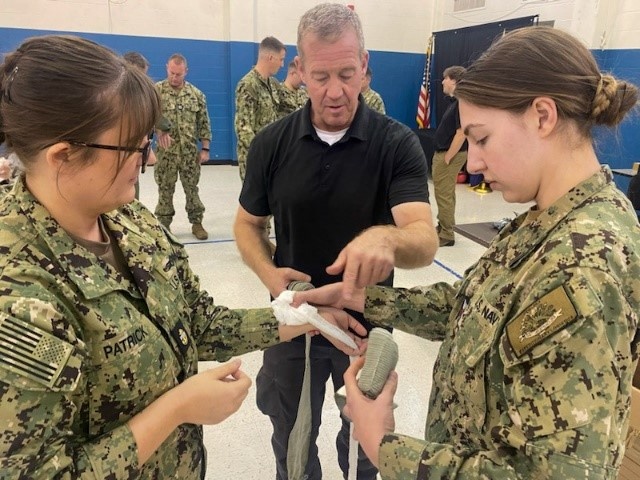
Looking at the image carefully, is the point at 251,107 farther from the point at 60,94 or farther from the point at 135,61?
the point at 60,94

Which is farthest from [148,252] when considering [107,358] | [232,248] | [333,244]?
[232,248]

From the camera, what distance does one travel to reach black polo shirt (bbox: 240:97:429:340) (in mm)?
1574

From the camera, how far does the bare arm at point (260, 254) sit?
154cm

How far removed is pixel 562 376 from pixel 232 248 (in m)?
4.13

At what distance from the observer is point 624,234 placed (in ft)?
2.56

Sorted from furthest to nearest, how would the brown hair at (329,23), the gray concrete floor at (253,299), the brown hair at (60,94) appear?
the gray concrete floor at (253,299)
the brown hair at (329,23)
the brown hair at (60,94)

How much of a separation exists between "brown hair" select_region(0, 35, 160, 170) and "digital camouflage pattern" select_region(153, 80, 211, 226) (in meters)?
4.13

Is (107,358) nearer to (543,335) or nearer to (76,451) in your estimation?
(76,451)

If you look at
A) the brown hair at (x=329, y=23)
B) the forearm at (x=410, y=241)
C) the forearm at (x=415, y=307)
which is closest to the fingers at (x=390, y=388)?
the forearm at (x=415, y=307)

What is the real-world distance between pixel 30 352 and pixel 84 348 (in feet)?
0.31

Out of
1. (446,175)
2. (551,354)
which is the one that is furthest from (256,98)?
(551,354)

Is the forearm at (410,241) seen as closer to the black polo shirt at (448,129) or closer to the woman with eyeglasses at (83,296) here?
the woman with eyeglasses at (83,296)

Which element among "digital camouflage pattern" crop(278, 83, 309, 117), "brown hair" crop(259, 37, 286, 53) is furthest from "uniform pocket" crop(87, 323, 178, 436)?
"digital camouflage pattern" crop(278, 83, 309, 117)

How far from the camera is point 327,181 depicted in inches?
62.2
